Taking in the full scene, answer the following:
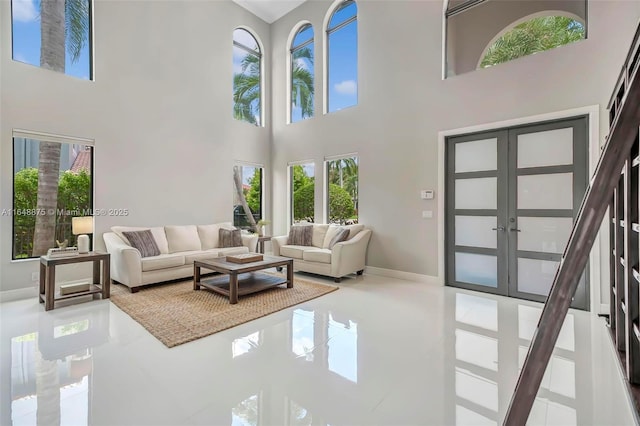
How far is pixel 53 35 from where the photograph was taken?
14.5 ft

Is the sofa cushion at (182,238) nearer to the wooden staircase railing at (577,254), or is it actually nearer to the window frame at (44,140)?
the window frame at (44,140)

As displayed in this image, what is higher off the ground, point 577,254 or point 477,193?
point 477,193

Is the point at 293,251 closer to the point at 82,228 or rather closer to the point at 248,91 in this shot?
the point at 82,228

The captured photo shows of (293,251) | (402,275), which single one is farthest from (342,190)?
(402,275)

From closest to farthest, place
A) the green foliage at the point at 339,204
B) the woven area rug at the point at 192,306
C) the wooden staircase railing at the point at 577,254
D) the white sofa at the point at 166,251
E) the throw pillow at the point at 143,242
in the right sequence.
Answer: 1. the wooden staircase railing at the point at 577,254
2. the woven area rug at the point at 192,306
3. the white sofa at the point at 166,251
4. the throw pillow at the point at 143,242
5. the green foliage at the point at 339,204

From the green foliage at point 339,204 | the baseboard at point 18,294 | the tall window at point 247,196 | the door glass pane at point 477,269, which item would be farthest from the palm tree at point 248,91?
the door glass pane at point 477,269

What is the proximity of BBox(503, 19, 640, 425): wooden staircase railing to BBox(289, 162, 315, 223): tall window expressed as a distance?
576 centimetres

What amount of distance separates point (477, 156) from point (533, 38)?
5.35ft

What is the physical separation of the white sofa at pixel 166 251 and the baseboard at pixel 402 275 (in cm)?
222

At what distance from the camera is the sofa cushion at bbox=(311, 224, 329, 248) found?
5754 millimetres

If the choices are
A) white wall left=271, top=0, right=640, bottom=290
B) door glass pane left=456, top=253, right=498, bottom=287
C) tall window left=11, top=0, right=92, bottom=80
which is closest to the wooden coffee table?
white wall left=271, top=0, right=640, bottom=290

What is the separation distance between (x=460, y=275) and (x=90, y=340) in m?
4.56

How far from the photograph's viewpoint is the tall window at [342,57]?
5918mm

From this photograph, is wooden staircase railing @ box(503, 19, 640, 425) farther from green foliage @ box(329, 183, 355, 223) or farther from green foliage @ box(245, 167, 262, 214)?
green foliage @ box(245, 167, 262, 214)
